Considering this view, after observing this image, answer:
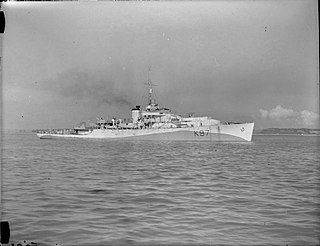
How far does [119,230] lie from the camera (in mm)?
2133

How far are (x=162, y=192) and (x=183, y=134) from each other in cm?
66

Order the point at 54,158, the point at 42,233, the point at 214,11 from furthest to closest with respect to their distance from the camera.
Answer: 1. the point at 54,158
2. the point at 214,11
3. the point at 42,233

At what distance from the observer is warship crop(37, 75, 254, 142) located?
2719 mm

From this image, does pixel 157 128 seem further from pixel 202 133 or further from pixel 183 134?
pixel 202 133

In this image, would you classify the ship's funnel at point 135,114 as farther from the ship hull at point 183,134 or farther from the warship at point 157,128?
the ship hull at point 183,134

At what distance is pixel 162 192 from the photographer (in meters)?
2.47

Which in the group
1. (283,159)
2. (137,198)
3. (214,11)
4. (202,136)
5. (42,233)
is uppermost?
(214,11)

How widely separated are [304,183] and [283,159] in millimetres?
318

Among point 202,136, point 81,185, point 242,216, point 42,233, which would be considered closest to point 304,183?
point 242,216

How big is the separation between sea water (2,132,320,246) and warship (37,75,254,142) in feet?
0.25

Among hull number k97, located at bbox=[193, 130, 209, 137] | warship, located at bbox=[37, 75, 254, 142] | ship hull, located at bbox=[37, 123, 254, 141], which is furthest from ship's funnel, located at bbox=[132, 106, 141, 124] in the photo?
hull number k97, located at bbox=[193, 130, 209, 137]

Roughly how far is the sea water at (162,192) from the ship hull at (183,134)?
64mm

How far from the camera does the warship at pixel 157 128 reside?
2719 mm

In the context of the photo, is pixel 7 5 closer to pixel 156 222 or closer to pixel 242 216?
pixel 156 222
